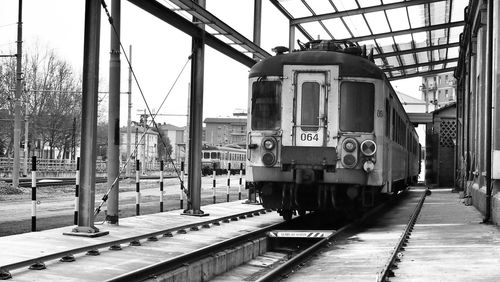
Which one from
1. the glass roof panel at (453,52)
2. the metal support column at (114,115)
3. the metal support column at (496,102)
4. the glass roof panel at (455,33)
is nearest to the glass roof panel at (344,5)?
the glass roof panel at (455,33)

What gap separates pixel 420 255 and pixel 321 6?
1331cm

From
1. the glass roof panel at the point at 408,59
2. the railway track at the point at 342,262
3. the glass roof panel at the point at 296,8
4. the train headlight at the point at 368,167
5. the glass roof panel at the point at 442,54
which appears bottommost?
the railway track at the point at 342,262

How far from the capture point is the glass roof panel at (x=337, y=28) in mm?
22797

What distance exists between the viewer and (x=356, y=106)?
11.7 metres

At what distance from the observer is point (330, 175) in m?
11.4

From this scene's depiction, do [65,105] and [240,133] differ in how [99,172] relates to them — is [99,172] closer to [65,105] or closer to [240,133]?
[65,105]

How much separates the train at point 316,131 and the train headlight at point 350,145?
18 mm

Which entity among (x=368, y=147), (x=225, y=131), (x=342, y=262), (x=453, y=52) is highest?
(x=225, y=131)

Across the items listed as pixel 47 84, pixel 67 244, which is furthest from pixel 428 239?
pixel 47 84

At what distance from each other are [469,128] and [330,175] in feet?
47.6

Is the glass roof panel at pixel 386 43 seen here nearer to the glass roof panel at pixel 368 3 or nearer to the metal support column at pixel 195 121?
the glass roof panel at pixel 368 3

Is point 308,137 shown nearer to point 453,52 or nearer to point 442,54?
point 442,54

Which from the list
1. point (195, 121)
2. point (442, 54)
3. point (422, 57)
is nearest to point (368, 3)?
point (195, 121)

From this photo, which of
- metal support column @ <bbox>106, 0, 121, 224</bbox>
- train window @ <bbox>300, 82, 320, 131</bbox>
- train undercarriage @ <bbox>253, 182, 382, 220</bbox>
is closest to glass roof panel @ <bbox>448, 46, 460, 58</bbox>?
train undercarriage @ <bbox>253, 182, 382, 220</bbox>
